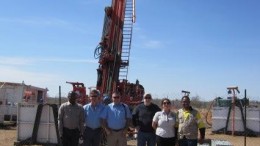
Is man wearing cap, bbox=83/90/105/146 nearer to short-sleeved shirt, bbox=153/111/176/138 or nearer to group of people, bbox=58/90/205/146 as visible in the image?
group of people, bbox=58/90/205/146

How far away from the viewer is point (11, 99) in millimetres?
25234

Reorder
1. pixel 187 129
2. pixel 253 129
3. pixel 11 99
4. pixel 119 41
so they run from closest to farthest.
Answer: pixel 187 129, pixel 119 41, pixel 253 129, pixel 11 99

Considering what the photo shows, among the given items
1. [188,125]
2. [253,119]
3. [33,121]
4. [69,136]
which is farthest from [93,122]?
[253,119]

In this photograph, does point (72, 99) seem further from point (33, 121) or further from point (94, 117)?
point (33, 121)

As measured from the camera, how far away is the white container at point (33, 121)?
15258 mm

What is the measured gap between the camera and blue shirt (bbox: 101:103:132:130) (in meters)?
9.80

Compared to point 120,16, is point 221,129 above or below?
below

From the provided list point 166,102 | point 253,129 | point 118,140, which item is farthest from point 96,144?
point 253,129

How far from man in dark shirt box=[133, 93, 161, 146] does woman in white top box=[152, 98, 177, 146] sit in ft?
1.07

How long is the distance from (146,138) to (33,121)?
20.9 ft

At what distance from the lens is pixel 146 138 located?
32.9 ft

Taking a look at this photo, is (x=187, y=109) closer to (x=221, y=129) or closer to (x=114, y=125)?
(x=114, y=125)

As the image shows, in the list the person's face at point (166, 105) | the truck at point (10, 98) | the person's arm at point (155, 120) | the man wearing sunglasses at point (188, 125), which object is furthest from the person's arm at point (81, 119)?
the truck at point (10, 98)

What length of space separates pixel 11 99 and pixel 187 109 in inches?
684
